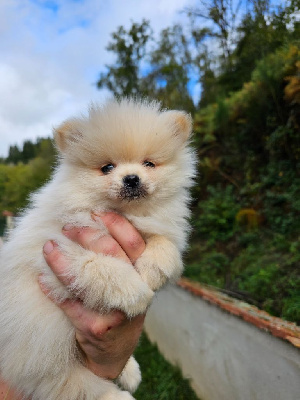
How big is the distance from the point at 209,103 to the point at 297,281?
417 inches

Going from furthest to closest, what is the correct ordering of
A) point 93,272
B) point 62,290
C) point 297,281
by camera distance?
point 297,281 < point 62,290 < point 93,272

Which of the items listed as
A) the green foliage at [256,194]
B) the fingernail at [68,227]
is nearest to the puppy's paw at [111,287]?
the fingernail at [68,227]

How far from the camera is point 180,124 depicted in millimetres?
2568

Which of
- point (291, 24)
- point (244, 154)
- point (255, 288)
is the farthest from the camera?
point (244, 154)

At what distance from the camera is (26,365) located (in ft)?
6.57

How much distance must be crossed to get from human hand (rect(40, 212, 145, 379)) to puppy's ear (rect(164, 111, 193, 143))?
2.61 feet

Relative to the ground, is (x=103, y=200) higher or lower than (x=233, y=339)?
higher

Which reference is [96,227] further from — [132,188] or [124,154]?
[124,154]

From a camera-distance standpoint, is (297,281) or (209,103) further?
(209,103)

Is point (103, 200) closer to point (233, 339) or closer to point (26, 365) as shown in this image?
point (26, 365)

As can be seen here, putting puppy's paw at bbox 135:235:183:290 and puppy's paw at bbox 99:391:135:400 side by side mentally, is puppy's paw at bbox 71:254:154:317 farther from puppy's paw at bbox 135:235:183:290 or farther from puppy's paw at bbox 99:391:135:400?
puppy's paw at bbox 99:391:135:400

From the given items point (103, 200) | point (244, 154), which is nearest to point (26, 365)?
point (103, 200)

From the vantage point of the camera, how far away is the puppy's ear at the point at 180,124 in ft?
8.38

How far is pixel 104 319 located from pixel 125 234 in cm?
49
